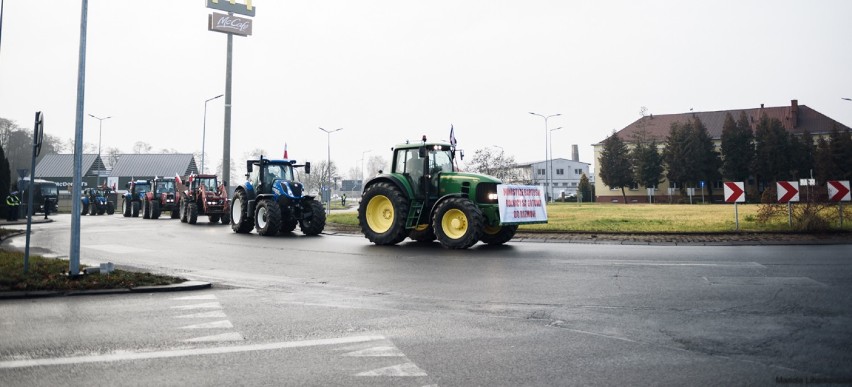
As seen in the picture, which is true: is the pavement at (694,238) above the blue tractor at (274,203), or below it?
below

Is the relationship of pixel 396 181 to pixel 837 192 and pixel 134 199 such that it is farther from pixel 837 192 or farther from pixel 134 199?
pixel 134 199

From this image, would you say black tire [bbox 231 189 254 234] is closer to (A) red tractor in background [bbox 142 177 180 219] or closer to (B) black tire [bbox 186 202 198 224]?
(B) black tire [bbox 186 202 198 224]

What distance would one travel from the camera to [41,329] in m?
6.16

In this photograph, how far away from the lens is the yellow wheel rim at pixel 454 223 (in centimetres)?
1514

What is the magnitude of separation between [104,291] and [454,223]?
859cm

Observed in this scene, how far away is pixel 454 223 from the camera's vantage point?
1530cm

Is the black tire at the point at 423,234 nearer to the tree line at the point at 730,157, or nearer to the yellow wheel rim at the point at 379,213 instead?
the yellow wheel rim at the point at 379,213

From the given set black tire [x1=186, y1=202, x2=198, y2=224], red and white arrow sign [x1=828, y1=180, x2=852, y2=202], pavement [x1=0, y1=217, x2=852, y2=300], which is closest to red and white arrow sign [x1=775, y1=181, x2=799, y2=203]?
red and white arrow sign [x1=828, y1=180, x2=852, y2=202]

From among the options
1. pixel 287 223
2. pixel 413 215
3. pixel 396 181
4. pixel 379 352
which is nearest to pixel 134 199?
pixel 287 223

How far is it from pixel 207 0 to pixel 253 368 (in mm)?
41280

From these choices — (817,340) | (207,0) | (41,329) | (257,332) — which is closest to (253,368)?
(257,332)

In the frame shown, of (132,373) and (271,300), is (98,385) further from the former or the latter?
(271,300)

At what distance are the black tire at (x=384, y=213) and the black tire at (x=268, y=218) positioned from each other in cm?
432

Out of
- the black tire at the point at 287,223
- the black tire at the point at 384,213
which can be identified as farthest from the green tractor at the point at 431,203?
the black tire at the point at 287,223
